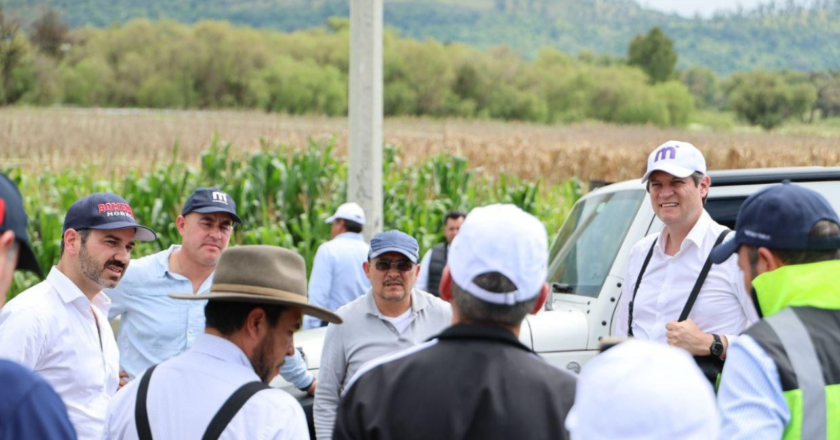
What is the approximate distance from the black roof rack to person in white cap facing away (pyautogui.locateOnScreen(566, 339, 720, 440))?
14.7 ft

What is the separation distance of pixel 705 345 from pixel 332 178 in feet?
30.9

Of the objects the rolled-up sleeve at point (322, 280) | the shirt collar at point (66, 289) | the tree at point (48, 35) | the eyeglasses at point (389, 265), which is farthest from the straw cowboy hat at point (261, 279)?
the tree at point (48, 35)

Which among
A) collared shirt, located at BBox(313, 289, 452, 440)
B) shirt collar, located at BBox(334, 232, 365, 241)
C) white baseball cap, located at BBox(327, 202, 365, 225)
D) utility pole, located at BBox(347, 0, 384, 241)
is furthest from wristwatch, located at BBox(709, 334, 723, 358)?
utility pole, located at BBox(347, 0, 384, 241)

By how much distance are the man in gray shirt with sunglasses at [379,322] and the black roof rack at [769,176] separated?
219 cm

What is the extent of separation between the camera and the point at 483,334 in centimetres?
237

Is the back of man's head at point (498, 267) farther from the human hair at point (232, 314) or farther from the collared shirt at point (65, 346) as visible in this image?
the collared shirt at point (65, 346)

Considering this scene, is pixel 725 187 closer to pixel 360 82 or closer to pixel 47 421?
pixel 360 82

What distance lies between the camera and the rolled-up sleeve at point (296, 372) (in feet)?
16.2

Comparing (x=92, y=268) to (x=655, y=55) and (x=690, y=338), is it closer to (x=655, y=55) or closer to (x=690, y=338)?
(x=690, y=338)

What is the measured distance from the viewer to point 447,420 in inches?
89.6

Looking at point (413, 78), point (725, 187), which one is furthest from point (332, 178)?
point (413, 78)

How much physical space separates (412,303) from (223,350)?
2191mm

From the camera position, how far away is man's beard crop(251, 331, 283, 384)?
2799mm

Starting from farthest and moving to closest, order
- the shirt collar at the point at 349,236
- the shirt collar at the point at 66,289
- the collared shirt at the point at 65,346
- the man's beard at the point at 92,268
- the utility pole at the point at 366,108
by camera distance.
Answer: the utility pole at the point at 366,108 < the shirt collar at the point at 349,236 < the man's beard at the point at 92,268 < the shirt collar at the point at 66,289 < the collared shirt at the point at 65,346
